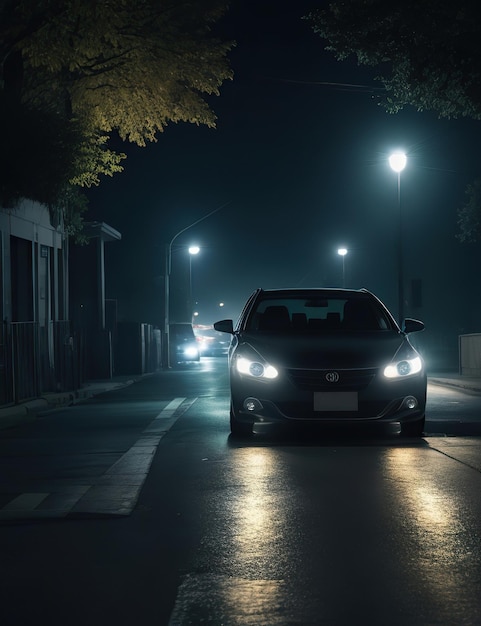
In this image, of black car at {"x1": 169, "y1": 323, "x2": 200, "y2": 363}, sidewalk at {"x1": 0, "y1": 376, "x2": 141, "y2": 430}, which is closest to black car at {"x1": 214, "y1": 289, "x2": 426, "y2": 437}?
sidewalk at {"x1": 0, "y1": 376, "x2": 141, "y2": 430}

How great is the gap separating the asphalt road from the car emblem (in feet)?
2.30

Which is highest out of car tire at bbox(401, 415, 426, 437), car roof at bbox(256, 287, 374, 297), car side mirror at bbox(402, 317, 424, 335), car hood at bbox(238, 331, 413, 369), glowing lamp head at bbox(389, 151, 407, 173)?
glowing lamp head at bbox(389, 151, 407, 173)

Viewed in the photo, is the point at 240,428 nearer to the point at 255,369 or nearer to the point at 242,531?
the point at 255,369

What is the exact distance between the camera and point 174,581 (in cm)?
559

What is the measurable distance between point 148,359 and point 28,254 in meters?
17.4

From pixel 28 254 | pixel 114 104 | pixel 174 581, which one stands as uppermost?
pixel 114 104

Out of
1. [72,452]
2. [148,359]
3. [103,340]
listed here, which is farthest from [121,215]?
[72,452]

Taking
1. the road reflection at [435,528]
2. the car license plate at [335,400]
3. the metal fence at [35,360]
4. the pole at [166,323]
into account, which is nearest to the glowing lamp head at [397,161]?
the metal fence at [35,360]

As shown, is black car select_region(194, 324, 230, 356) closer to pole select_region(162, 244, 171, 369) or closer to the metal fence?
pole select_region(162, 244, 171, 369)

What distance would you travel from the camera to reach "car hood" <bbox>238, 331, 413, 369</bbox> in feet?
37.8

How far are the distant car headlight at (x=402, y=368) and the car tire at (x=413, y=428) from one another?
2.00ft

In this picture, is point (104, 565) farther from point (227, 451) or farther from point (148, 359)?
point (148, 359)

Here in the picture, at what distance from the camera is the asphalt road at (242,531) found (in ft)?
16.8

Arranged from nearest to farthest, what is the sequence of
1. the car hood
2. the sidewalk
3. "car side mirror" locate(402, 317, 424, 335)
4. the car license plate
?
the car license plate < the car hood < "car side mirror" locate(402, 317, 424, 335) < the sidewalk
